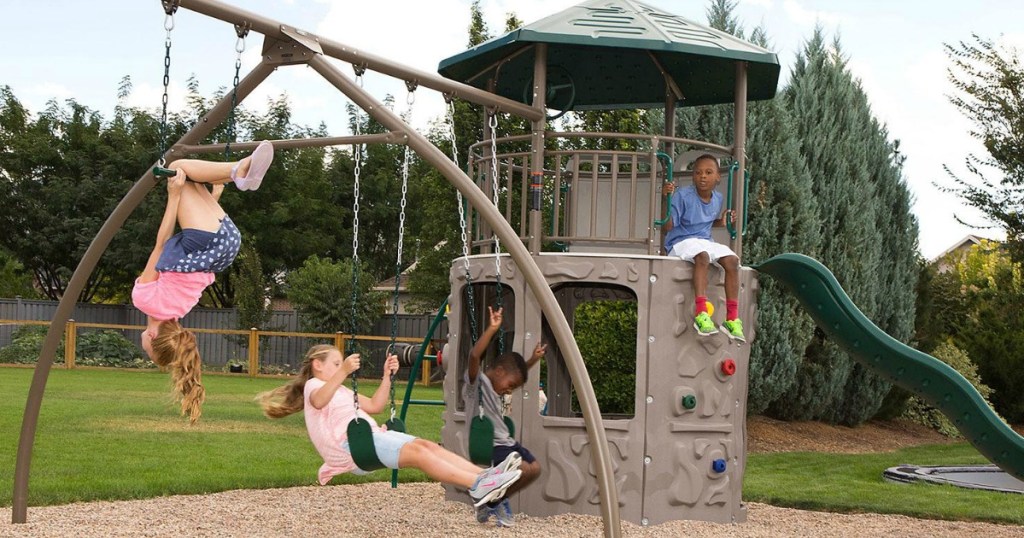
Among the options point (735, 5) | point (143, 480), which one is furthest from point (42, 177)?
point (143, 480)

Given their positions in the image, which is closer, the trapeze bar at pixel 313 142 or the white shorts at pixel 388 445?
the white shorts at pixel 388 445

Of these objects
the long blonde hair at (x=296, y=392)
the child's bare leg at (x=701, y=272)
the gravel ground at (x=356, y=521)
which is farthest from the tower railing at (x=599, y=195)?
the gravel ground at (x=356, y=521)

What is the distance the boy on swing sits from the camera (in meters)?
7.22

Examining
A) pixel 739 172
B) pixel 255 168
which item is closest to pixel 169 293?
pixel 255 168

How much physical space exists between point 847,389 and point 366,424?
1284cm

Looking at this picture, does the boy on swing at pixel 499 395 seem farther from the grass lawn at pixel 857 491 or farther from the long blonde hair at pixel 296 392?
the grass lawn at pixel 857 491

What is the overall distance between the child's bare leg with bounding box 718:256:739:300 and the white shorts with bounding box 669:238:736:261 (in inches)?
1.8

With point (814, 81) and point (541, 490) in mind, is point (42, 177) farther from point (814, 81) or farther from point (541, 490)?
point (541, 490)

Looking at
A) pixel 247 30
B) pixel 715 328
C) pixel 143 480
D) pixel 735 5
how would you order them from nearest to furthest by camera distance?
1. pixel 247 30
2. pixel 715 328
3. pixel 143 480
4. pixel 735 5

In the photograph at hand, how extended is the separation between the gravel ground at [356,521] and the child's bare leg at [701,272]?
170 centimetres

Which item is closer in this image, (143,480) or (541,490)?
(541,490)

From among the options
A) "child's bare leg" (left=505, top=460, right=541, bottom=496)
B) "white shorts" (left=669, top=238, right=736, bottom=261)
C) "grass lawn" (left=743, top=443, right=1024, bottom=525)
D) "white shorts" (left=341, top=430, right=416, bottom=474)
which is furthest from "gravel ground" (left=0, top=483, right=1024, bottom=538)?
"white shorts" (left=669, top=238, right=736, bottom=261)

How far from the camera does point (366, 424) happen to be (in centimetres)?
643

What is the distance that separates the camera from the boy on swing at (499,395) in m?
7.22
